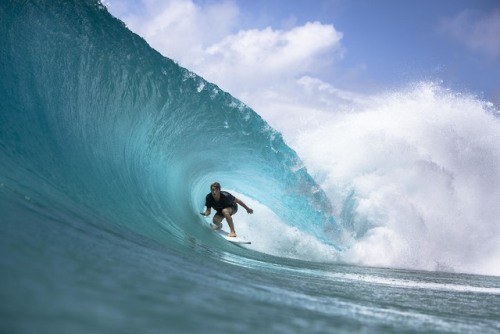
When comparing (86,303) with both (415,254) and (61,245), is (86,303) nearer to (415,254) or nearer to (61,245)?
(61,245)

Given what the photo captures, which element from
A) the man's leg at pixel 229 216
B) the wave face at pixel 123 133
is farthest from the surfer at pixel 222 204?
the wave face at pixel 123 133

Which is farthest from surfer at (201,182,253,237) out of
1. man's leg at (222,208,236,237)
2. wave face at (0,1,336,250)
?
wave face at (0,1,336,250)

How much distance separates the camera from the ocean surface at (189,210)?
1.74 metres

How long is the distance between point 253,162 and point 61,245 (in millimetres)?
9523

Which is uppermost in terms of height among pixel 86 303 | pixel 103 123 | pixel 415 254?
pixel 415 254

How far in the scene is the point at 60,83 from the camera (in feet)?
22.7

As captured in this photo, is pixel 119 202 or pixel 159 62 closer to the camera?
pixel 119 202

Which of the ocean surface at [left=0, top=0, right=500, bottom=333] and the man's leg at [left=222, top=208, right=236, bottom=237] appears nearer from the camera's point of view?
the ocean surface at [left=0, top=0, right=500, bottom=333]

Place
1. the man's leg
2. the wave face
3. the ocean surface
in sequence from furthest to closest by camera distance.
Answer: the man's leg → the wave face → the ocean surface

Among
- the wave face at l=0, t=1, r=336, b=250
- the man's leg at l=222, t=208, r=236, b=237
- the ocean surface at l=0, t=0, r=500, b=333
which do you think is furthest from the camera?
the man's leg at l=222, t=208, r=236, b=237

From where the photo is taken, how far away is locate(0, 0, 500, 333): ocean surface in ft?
5.72

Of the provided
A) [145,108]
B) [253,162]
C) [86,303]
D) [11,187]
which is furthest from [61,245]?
[253,162]

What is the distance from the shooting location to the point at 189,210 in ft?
32.4

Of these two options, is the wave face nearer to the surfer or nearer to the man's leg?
the surfer
